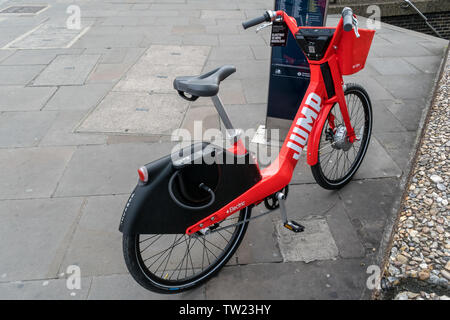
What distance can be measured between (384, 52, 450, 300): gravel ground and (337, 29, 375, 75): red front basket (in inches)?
41.9

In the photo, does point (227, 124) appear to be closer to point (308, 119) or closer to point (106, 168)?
point (308, 119)

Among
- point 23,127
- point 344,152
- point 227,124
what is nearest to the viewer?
point 227,124

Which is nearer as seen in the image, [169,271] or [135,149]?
[169,271]

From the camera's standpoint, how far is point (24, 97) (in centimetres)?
502

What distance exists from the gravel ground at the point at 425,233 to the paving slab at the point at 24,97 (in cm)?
454

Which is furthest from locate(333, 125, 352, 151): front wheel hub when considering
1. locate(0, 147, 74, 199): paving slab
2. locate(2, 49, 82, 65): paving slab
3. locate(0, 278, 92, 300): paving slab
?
locate(2, 49, 82, 65): paving slab

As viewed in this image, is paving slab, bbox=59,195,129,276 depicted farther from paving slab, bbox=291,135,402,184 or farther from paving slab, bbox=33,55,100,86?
paving slab, bbox=33,55,100,86

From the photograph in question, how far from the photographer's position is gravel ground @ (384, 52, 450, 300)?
6.81 ft

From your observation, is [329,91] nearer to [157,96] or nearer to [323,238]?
[323,238]

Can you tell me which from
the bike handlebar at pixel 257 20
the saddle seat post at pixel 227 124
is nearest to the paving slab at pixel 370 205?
the saddle seat post at pixel 227 124

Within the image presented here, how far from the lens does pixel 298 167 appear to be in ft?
12.2

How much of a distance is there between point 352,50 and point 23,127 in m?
3.84

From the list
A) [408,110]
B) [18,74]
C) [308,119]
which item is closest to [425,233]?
[308,119]

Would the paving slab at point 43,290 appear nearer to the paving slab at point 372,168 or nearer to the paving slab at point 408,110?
the paving slab at point 372,168
